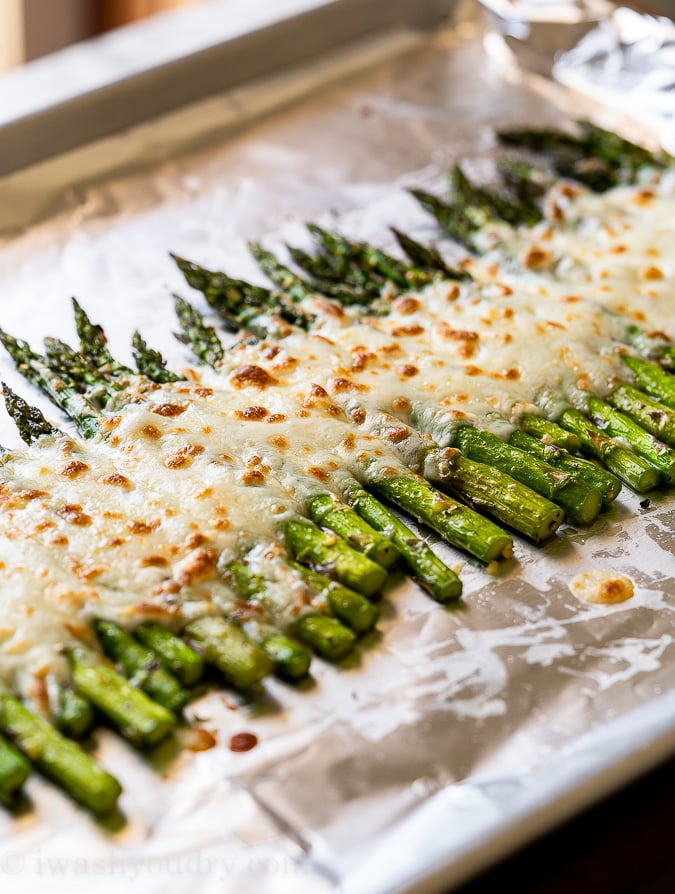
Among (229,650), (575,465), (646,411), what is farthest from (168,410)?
(646,411)

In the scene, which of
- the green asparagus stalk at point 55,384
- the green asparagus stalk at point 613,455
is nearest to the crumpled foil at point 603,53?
the green asparagus stalk at point 613,455

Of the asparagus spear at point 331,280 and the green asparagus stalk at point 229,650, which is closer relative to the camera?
the green asparagus stalk at point 229,650

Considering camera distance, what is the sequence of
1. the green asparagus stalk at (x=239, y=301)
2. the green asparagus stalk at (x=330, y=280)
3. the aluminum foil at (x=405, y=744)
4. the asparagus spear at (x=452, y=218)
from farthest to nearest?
the asparagus spear at (x=452, y=218), the green asparagus stalk at (x=330, y=280), the green asparagus stalk at (x=239, y=301), the aluminum foil at (x=405, y=744)

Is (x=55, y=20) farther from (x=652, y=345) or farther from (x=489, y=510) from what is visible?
(x=489, y=510)

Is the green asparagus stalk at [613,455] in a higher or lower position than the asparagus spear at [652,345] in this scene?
lower

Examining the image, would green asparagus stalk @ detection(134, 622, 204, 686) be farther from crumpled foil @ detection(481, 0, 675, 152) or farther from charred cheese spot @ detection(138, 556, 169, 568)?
crumpled foil @ detection(481, 0, 675, 152)

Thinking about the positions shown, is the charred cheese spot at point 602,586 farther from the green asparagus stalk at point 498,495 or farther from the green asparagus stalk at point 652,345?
the green asparagus stalk at point 652,345
